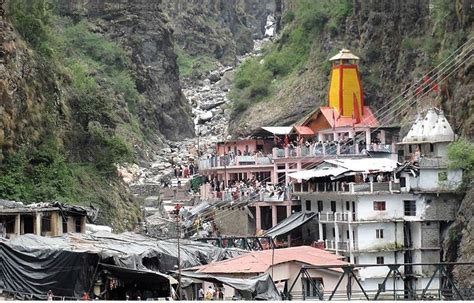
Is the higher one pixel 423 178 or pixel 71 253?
pixel 423 178

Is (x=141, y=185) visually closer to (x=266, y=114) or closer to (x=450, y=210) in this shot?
(x=266, y=114)

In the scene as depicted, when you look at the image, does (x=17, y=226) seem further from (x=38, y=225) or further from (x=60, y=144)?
(x=60, y=144)

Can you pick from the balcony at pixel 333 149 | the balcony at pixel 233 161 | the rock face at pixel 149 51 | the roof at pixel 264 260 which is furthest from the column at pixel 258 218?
the rock face at pixel 149 51

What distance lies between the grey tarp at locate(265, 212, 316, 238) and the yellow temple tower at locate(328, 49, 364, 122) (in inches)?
671

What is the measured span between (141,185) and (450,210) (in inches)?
1805

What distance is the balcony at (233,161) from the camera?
291ft

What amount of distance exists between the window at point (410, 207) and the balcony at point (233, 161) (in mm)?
17617

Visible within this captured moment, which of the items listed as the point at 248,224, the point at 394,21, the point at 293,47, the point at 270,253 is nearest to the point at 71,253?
the point at 270,253

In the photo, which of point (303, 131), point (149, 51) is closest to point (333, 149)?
point (303, 131)

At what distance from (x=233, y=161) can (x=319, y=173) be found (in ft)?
52.7

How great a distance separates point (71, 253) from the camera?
5106cm

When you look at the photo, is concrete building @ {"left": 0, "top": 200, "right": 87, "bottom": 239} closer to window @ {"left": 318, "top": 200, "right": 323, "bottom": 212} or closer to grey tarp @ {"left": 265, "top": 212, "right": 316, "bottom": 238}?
grey tarp @ {"left": 265, "top": 212, "right": 316, "bottom": 238}

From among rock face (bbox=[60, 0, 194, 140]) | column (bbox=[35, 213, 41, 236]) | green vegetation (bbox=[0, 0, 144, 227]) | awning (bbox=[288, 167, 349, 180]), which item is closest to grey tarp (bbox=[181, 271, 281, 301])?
column (bbox=[35, 213, 41, 236])

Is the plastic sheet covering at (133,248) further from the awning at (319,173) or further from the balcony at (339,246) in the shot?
the awning at (319,173)
